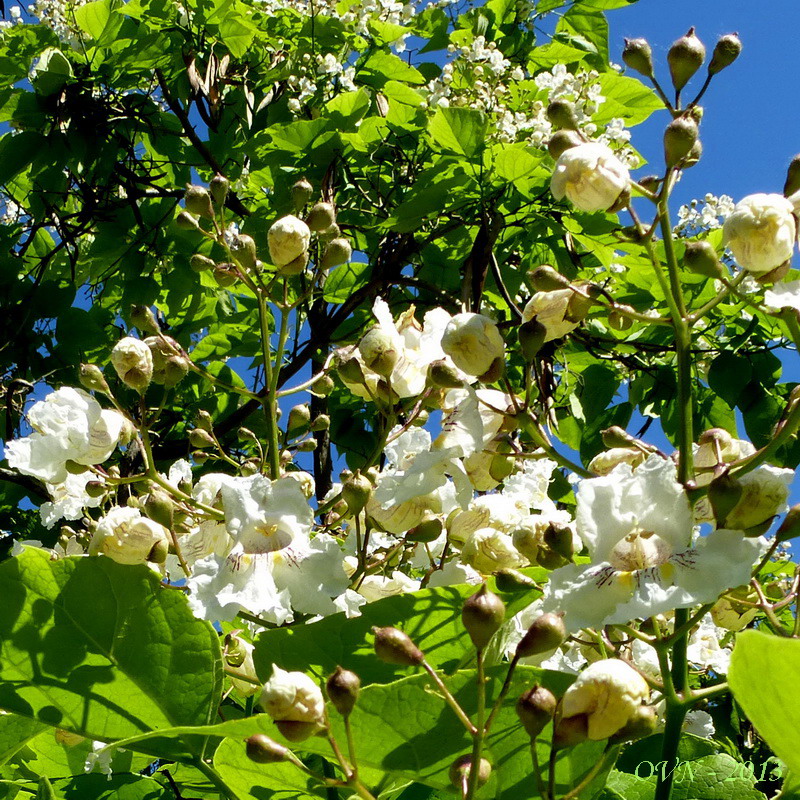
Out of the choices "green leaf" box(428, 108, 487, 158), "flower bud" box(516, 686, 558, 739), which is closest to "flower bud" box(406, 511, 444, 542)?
"flower bud" box(516, 686, 558, 739)

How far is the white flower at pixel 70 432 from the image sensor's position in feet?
2.67

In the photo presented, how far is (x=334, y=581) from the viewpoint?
2.13ft

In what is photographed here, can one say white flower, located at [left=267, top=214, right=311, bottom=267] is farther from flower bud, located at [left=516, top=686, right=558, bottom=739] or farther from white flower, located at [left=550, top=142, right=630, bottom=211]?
flower bud, located at [left=516, top=686, right=558, bottom=739]

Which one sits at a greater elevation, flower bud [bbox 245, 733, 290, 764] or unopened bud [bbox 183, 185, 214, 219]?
unopened bud [bbox 183, 185, 214, 219]

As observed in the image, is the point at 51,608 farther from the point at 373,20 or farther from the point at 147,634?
the point at 373,20

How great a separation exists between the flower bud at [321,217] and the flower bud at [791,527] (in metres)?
0.53

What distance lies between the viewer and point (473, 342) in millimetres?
656

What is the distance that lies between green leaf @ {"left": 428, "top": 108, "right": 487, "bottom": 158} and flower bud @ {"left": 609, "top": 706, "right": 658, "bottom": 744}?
140cm

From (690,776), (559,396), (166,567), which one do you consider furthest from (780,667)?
(559,396)

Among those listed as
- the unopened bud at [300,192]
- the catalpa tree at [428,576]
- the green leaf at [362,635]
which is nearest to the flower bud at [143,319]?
the catalpa tree at [428,576]

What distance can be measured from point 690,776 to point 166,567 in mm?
439

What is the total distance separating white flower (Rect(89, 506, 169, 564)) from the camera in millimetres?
683

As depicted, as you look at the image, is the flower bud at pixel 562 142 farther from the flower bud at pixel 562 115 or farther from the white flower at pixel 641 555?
the white flower at pixel 641 555

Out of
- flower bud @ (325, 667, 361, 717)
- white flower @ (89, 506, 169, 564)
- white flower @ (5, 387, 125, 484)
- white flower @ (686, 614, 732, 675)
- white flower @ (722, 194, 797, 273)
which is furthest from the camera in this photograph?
white flower @ (686, 614, 732, 675)
